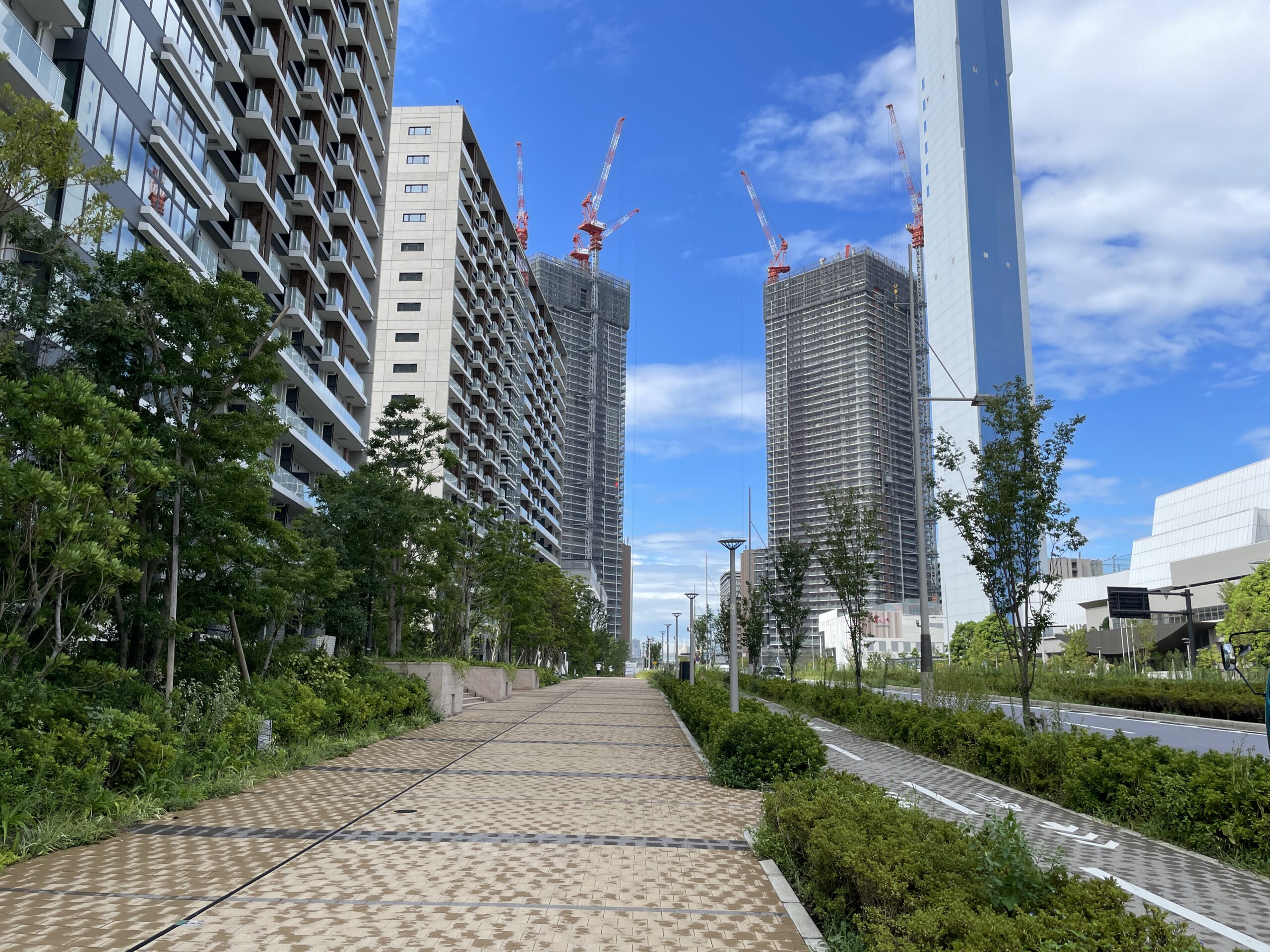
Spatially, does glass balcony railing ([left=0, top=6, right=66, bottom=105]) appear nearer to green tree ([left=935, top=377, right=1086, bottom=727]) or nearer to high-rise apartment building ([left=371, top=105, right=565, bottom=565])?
green tree ([left=935, top=377, right=1086, bottom=727])

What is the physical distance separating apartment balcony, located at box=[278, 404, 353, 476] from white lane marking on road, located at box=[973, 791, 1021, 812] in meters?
28.2

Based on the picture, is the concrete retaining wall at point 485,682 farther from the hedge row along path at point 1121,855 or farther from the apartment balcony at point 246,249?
the hedge row along path at point 1121,855

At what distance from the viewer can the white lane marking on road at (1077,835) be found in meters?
9.02

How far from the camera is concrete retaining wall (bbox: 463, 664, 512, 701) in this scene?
107 ft

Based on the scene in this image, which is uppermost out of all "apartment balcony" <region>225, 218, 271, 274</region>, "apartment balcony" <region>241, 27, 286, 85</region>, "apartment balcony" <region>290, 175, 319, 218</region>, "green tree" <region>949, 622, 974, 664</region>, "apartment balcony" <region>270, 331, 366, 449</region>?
"apartment balcony" <region>241, 27, 286, 85</region>

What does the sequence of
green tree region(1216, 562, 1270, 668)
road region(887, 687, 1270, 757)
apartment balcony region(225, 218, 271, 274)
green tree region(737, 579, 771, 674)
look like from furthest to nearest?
green tree region(737, 579, 771, 674), green tree region(1216, 562, 1270, 668), apartment balcony region(225, 218, 271, 274), road region(887, 687, 1270, 757)

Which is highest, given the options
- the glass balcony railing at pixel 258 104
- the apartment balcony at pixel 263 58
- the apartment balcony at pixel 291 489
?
the apartment balcony at pixel 263 58

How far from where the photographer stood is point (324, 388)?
40.6 metres

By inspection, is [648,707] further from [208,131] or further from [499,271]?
[499,271]

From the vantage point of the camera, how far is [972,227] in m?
118

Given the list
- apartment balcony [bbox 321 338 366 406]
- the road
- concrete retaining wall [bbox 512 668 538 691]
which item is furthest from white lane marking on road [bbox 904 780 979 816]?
apartment balcony [bbox 321 338 366 406]

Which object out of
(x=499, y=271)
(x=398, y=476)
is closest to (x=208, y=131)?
(x=398, y=476)

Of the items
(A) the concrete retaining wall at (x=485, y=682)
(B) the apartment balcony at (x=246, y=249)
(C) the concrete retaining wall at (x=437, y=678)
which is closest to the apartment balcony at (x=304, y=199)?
(B) the apartment balcony at (x=246, y=249)

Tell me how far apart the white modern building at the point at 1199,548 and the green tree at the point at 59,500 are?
68.1 meters
